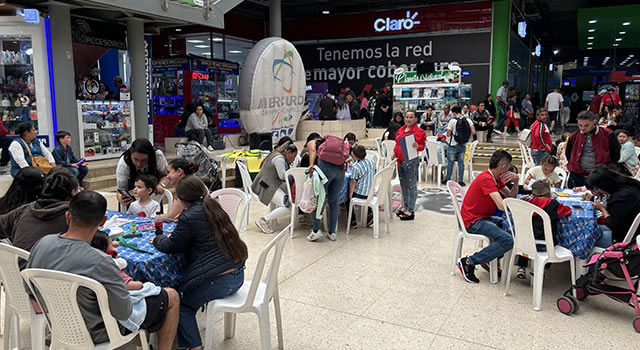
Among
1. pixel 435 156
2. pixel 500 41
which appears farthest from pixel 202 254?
pixel 500 41

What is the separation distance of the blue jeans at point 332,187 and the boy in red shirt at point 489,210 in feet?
5.12

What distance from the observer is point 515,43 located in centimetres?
1811

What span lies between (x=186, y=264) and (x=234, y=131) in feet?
38.9

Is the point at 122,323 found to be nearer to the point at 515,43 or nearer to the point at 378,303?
the point at 378,303

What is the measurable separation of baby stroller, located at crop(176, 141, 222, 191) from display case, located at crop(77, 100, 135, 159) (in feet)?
7.60

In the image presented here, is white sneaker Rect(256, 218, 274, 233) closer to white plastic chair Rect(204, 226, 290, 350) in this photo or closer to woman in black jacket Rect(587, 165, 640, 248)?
white plastic chair Rect(204, 226, 290, 350)

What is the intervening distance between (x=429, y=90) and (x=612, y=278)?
11.0 metres

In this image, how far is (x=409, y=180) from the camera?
22.4 feet

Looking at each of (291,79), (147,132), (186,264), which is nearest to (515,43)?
(291,79)

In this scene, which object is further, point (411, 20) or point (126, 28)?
point (411, 20)

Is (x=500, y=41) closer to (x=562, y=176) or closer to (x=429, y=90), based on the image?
(x=429, y=90)

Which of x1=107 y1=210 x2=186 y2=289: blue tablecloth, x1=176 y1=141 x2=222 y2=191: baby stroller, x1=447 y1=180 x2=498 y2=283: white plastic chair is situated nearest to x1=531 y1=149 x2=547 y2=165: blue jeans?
x1=447 y1=180 x2=498 y2=283: white plastic chair

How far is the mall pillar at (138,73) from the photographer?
31.6ft

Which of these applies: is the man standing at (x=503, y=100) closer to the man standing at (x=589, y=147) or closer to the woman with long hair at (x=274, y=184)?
the man standing at (x=589, y=147)
